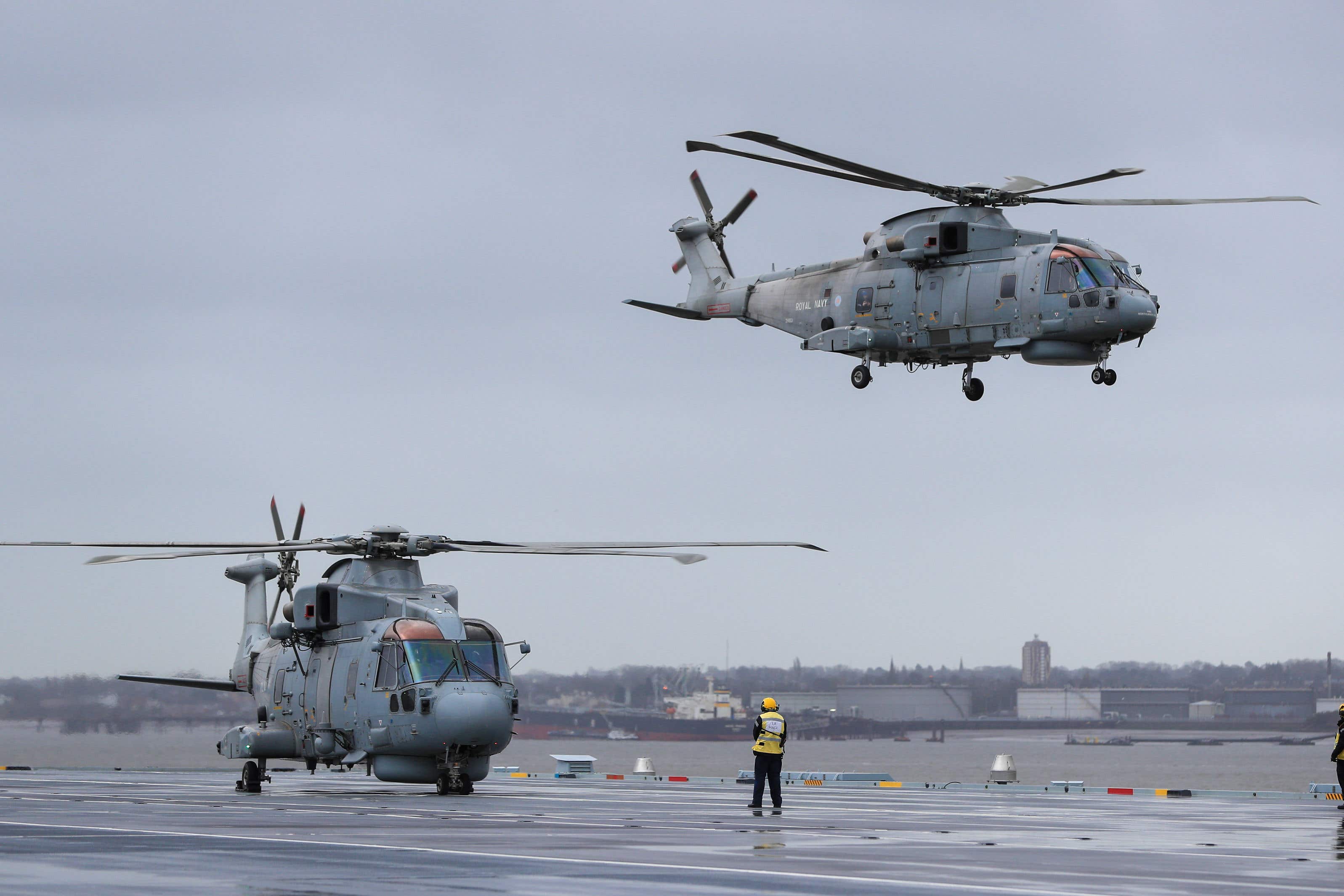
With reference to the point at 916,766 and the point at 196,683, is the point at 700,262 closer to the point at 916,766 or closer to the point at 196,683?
the point at 196,683

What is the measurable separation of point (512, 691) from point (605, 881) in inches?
696

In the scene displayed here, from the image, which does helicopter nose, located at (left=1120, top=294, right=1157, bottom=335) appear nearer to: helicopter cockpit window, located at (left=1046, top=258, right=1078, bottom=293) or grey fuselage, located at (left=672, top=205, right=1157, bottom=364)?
grey fuselage, located at (left=672, top=205, right=1157, bottom=364)

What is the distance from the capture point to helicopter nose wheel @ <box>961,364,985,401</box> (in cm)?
3609

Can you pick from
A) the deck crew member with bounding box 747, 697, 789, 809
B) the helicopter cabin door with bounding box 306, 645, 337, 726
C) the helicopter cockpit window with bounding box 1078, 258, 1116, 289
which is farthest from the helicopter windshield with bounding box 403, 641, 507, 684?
the helicopter cockpit window with bounding box 1078, 258, 1116, 289

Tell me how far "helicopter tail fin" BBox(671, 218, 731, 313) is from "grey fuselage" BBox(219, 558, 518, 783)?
11875 mm

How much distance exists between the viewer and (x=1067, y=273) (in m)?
33.9

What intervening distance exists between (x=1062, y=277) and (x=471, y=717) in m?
14.2

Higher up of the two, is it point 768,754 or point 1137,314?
point 1137,314

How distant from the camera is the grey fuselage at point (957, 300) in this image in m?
33.8

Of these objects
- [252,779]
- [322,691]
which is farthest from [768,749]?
[252,779]

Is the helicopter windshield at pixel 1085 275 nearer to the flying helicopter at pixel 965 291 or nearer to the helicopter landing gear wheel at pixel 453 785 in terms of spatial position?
the flying helicopter at pixel 965 291

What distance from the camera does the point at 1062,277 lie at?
111 ft

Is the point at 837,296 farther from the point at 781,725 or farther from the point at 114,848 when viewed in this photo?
the point at 114,848

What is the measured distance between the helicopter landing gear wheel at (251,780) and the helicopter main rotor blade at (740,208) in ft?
62.8
